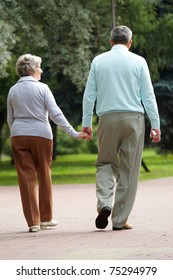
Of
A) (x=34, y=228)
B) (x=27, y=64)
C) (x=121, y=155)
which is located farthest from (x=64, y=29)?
(x=121, y=155)

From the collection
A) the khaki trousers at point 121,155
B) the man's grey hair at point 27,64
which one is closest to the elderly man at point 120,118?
the khaki trousers at point 121,155

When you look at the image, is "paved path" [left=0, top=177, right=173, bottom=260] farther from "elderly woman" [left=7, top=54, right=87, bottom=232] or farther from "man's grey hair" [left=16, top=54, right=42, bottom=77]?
"man's grey hair" [left=16, top=54, right=42, bottom=77]

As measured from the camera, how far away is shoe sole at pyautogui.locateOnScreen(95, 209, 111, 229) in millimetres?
11077

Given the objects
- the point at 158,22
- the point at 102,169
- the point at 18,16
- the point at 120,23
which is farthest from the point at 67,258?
the point at 158,22

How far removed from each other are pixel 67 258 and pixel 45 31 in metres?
17.4

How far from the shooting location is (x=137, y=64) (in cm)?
1118

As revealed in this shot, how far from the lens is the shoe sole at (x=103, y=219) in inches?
436

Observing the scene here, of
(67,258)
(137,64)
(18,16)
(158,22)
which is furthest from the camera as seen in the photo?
(158,22)

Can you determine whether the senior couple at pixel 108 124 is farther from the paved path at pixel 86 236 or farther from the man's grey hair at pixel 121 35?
the paved path at pixel 86 236

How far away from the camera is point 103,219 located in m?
11.2

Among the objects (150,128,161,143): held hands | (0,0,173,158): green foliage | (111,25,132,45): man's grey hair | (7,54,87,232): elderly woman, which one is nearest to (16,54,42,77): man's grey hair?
(7,54,87,232): elderly woman

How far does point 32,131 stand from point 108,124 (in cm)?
89
